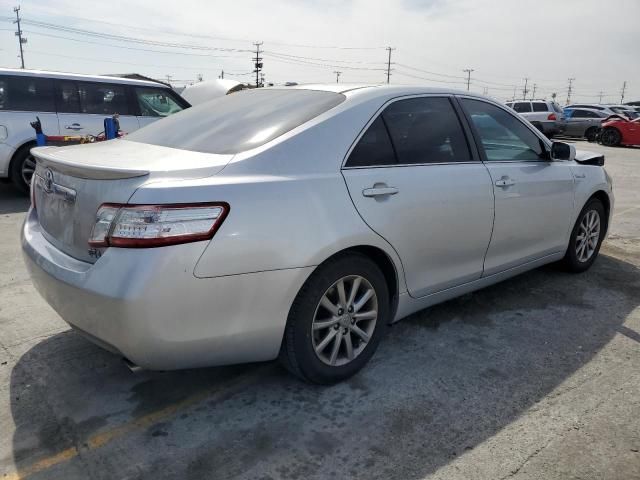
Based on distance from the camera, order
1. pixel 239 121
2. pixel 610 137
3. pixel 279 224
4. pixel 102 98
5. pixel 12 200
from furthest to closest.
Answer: pixel 610 137 → pixel 102 98 → pixel 12 200 → pixel 239 121 → pixel 279 224

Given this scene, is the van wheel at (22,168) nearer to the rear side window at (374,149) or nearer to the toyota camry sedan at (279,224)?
the toyota camry sedan at (279,224)

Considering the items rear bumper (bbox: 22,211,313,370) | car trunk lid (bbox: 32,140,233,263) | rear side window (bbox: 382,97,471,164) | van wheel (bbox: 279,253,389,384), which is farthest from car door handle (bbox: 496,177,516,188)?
car trunk lid (bbox: 32,140,233,263)

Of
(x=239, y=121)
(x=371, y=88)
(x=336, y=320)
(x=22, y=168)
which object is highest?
(x=371, y=88)

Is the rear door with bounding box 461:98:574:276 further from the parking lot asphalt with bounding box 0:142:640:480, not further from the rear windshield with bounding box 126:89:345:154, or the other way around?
the rear windshield with bounding box 126:89:345:154

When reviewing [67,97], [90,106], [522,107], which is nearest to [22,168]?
[67,97]

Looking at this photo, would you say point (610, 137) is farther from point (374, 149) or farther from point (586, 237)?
point (374, 149)

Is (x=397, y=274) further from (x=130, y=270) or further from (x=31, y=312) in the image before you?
(x=31, y=312)

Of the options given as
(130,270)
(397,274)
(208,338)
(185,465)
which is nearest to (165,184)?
(130,270)

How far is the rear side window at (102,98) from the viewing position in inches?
333

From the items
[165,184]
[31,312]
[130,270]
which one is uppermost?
[165,184]

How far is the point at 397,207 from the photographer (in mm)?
2977

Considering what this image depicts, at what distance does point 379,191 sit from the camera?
2900 millimetres

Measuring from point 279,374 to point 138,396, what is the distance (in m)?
0.76

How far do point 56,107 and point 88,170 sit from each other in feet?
21.7
